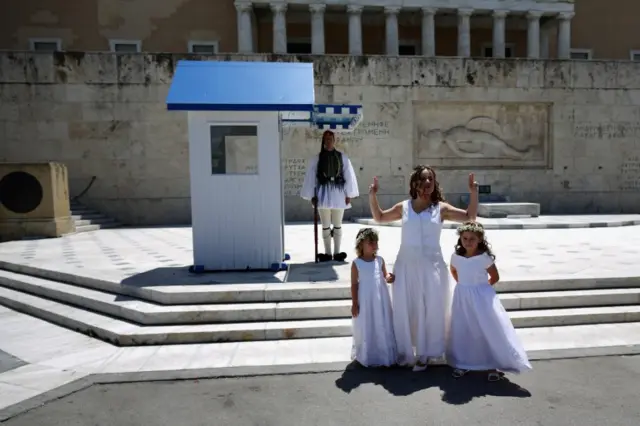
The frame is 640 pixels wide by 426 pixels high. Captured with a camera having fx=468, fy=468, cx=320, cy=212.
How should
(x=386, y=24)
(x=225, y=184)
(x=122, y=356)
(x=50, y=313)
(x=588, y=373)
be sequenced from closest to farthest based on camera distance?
1. (x=588, y=373)
2. (x=122, y=356)
3. (x=50, y=313)
4. (x=225, y=184)
5. (x=386, y=24)

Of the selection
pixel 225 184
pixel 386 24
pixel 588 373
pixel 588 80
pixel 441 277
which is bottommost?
pixel 588 373

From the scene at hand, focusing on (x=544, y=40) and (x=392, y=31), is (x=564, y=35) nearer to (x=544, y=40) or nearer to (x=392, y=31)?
(x=544, y=40)

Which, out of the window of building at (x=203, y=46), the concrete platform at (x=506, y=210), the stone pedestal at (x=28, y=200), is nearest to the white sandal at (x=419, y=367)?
the stone pedestal at (x=28, y=200)

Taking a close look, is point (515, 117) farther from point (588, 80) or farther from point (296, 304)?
point (296, 304)

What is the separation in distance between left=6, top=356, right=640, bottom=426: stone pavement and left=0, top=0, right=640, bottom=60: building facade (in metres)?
22.2

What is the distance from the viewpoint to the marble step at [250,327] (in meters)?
5.22

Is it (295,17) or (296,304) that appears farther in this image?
(295,17)

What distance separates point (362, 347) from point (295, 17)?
25.5 m

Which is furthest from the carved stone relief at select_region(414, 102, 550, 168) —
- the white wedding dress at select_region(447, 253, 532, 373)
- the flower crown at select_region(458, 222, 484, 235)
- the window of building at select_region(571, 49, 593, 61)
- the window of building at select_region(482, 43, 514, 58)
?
the window of building at select_region(571, 49, 593, 61)

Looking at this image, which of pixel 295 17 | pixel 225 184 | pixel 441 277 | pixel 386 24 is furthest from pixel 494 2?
pixel 441 277

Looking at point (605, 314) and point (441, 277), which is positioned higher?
point (441, 277)

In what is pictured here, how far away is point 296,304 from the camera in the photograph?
5.71 metres

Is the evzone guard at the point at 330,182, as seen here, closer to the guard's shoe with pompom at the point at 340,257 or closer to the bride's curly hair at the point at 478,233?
the guard's shoe with pompom at the point at 340,257

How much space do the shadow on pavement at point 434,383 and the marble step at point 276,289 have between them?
157cm
